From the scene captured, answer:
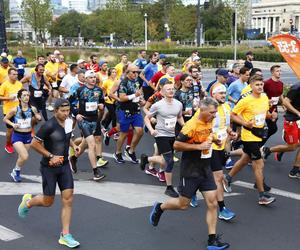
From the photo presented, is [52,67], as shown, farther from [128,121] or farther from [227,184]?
[227,184]

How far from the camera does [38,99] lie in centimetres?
1265

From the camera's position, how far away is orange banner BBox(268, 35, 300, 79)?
13.9 metres

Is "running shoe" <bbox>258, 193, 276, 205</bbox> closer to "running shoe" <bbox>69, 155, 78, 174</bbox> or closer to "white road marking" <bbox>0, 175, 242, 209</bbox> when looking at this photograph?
"white road marking" <bbox>0, 175, 242, 209</bbox>

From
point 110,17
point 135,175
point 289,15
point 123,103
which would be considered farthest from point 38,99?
point 289,15

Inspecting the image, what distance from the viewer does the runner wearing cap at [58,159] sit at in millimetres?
5531

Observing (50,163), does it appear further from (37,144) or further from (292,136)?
(292,136)

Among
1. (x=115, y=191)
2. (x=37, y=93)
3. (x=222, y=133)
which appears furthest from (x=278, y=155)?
(x=37, y=93)

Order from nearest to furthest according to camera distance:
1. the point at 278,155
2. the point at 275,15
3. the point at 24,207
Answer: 1. the point at 24,207
2. the point at 278,155
3. the point at 275,15

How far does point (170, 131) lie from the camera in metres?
7.52

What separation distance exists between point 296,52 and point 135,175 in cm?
733

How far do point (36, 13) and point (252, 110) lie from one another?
175 ft

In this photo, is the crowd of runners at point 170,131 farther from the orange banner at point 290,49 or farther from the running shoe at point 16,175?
the orange banner at point 290,49

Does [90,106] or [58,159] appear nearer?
[58,159]

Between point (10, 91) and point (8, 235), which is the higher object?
point (10, 91)
